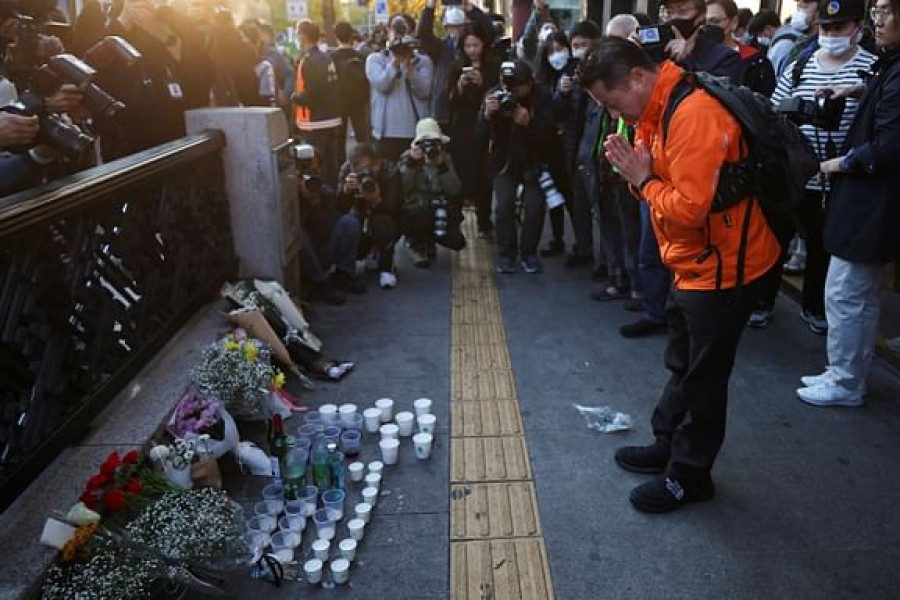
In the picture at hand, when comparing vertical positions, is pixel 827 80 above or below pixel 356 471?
above

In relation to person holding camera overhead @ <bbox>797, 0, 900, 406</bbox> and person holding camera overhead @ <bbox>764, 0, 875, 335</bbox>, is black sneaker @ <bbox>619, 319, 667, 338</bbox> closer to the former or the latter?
person holding camera overhead @ <bbox>797, 0, 900, 406</bbox>

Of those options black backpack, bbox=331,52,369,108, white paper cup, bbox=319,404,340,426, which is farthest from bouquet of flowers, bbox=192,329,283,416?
black backpack, bbox=331,52,369,108

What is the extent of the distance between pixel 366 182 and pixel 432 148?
0.77 metres

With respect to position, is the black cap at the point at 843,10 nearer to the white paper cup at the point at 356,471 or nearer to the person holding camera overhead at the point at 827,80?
the person holding camera overhead at the point at 827,80

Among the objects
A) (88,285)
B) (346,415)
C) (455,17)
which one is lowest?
(346,415)

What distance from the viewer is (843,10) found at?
4.35 meters

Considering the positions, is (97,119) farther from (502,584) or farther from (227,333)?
(502,584)

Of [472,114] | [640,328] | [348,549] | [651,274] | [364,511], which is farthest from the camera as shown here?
[472,114]

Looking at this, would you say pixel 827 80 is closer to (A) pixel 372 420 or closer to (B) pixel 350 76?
(A) pixel 372 420

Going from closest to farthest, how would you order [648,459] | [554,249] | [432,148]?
1. [648,459]
2. [432,148]
3. [554,249]

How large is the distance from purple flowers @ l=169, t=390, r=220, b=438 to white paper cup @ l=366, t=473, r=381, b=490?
2.62 ft

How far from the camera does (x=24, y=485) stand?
2979mm

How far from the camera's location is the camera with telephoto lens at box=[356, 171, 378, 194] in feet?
21.5

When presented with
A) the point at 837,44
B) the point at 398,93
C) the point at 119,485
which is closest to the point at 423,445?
the point at 119,485
